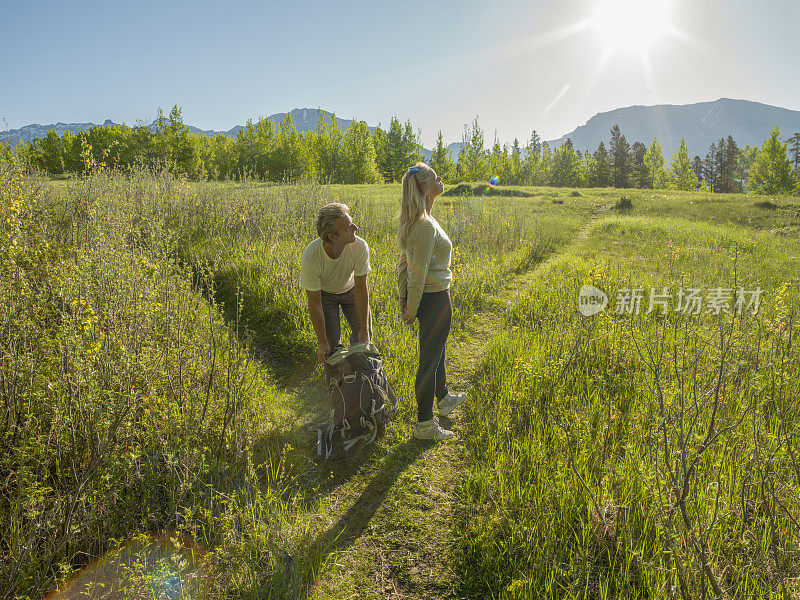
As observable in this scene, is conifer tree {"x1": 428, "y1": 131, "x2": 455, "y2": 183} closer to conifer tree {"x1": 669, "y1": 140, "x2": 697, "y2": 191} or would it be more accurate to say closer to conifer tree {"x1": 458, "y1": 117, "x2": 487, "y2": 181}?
conifer tree {"x1": 458, "y1": 117, "x2": 487, "y2": 181}

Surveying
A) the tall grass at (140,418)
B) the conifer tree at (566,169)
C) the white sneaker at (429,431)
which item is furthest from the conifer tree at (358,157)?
the white sneaker at (429,431)

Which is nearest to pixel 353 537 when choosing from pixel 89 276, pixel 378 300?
pixel 89 276

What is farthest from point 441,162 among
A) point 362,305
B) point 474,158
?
point 362,305

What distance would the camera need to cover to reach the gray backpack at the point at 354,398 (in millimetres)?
3688

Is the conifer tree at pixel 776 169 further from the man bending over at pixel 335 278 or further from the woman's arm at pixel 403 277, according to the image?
the man bending over at pixel 335 278

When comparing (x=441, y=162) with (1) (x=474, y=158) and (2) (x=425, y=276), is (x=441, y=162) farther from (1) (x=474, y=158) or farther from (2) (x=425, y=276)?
(2) (x=425, y=276)

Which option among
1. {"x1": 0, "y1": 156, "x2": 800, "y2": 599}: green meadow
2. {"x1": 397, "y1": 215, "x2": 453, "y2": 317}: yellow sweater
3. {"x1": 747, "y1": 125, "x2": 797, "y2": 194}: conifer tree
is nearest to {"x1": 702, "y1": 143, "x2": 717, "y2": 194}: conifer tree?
{"x1": 747, "y1": 125, "x2": 797, "y2": 194}: conifer tree

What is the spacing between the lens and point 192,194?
1169 centimetres

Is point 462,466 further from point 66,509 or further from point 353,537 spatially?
point 66,509

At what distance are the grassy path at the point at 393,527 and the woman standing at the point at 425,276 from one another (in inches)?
13.2

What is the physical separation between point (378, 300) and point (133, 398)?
402 cm

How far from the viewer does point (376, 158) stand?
164 ft

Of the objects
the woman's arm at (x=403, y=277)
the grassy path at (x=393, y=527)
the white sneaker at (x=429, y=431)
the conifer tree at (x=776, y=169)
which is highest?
the conifer tree at (x=776, y=169)

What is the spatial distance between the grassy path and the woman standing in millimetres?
336
